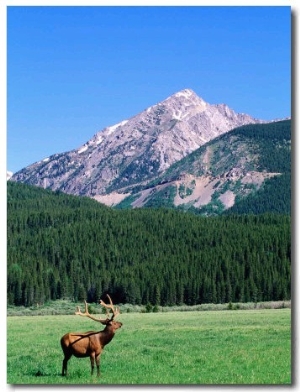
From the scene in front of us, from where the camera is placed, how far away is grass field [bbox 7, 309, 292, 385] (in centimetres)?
1700

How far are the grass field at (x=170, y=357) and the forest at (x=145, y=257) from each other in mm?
49105

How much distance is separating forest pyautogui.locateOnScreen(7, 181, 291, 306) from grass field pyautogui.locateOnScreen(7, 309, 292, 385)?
4911cm

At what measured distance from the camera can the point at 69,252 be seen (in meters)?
107

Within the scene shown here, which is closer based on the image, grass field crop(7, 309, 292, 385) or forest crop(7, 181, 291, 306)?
grass field crop(7, 309, 292, 385)

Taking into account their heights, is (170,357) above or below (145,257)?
below

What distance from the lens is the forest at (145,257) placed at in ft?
266

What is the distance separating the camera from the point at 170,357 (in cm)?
2011

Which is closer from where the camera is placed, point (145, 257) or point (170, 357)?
point (170, 357)

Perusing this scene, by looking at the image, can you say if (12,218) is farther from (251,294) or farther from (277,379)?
(277,379)

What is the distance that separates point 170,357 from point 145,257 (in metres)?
86.3

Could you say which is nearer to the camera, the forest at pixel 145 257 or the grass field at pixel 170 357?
the grass field at pixel 170 357
